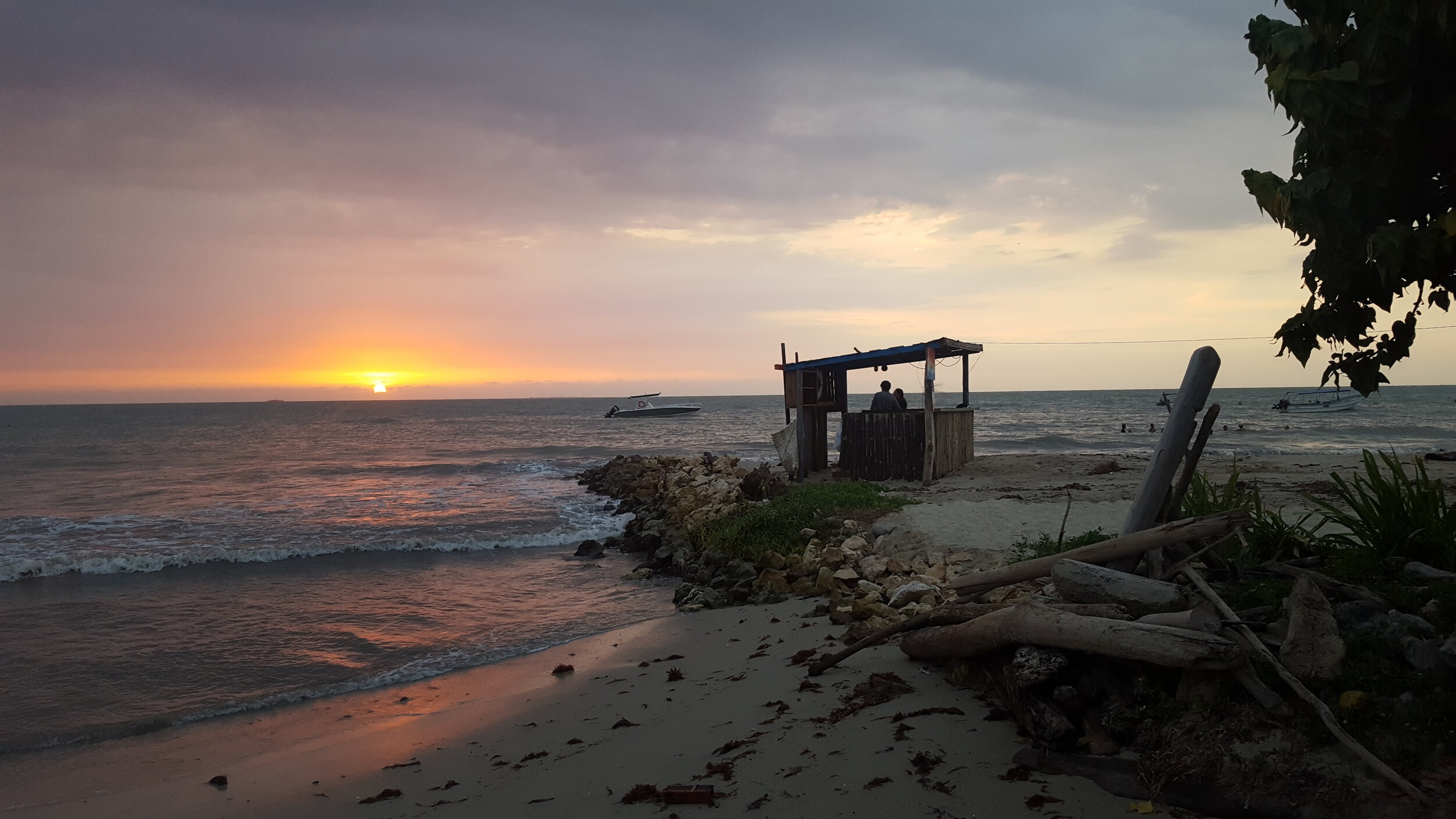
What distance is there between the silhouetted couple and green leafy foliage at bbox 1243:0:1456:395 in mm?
12846

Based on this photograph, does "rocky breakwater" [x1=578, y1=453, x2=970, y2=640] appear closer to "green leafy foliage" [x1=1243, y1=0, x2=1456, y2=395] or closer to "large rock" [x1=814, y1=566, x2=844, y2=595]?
"large rock" [x1=814, y1=566, x2=844, y2=595]

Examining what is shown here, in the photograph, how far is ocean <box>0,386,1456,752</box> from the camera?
8859 millimetres

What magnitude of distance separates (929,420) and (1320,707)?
13.2 m

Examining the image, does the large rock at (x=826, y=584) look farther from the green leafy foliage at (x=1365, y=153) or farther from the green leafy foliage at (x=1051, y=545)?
the green leafy foliage at (x=1365, y=153)

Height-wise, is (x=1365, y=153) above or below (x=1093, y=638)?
above

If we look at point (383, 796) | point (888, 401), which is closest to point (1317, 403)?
point (888, 401)

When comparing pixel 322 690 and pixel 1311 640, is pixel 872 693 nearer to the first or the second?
pixel 1311 640

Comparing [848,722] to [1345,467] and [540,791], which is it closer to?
[540,791]

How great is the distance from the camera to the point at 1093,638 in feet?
13.6

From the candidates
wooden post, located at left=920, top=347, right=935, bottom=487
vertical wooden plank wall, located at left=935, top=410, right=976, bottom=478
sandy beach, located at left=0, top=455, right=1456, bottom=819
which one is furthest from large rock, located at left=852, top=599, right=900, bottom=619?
vertical wooden plank wall, located at left=935, top=410, right=976, bottom=478

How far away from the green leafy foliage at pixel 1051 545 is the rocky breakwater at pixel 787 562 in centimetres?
81

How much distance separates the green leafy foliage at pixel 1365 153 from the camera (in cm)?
370

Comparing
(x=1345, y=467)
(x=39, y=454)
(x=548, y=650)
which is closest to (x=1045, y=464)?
(x=1345, y=467)

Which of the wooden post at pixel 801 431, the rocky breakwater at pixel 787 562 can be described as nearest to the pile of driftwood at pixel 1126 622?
the rocky breakwater at pixel 787 562
